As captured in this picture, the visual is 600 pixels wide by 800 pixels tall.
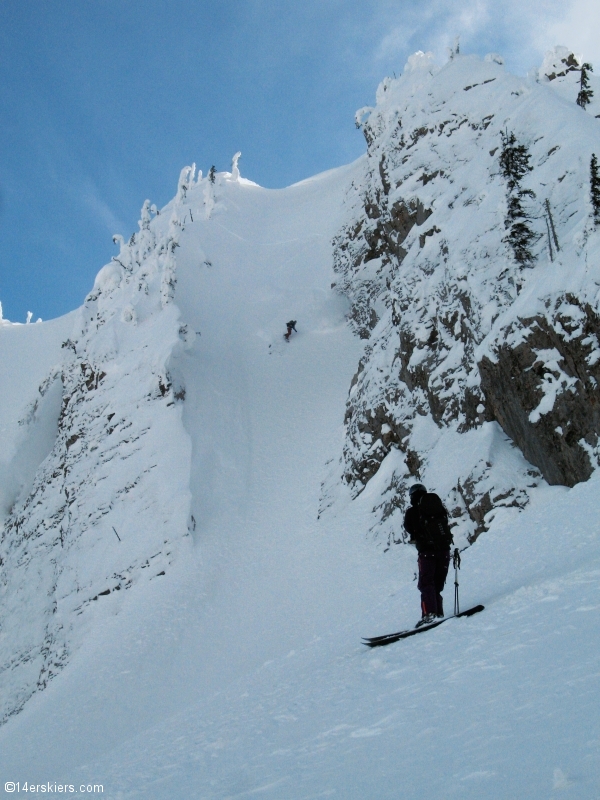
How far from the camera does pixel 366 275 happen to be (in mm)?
46188

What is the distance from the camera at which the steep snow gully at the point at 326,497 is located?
5609 mm

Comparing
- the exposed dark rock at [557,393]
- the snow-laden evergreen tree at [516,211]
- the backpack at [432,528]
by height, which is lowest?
the backpack at [432,528]

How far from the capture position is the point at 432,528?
9.41 m

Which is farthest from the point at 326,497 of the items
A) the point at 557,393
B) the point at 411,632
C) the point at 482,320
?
the point at 411,632

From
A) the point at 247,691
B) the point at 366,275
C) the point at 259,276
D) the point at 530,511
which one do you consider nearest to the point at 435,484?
the point at 530,511

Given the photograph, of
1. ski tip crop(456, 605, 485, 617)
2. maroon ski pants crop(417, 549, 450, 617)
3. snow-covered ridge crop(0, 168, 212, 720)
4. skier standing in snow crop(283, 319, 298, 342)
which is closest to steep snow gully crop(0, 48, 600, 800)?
snow-covered ridge crop(0, 168, 212, 720)

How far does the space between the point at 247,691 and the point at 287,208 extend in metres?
64.3

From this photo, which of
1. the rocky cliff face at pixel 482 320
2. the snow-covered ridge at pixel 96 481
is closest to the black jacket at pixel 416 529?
the rocky cliff face at pixel 482 320

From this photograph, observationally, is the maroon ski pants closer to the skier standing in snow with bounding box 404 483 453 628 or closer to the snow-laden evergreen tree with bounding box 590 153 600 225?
the skier standing in snow with bounding box 404 483 453 628

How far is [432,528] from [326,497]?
1903 cm

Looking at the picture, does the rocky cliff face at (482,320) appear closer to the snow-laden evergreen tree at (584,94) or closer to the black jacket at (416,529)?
the snow-laden evergreen tree at (584,94)

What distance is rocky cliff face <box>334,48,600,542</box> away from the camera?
16.2 metres

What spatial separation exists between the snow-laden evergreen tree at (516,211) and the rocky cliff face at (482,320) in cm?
15

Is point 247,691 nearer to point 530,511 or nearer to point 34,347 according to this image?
point 530,511
